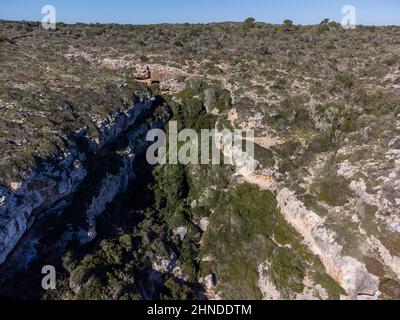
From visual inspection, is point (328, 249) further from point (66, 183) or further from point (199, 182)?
point (66, 183)

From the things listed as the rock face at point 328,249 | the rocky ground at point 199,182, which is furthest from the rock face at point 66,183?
the rock face at point 328,249

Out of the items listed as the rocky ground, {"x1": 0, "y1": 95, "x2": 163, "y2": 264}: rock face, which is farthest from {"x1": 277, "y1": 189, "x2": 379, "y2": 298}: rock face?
{"x1": 0, "y1": 95, "x2": 163, "y2": 264}: rock face

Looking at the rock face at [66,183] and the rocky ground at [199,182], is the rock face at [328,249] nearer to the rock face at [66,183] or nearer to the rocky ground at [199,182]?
the rocky ground at [199,182]

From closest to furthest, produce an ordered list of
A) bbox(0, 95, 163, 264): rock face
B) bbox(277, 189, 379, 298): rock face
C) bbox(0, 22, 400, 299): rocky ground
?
bbox(0, 95, 163, 264): rock face → bbox(277, 189, 379, 298): rock face → bbox(0, 22, 400, 299): rocky ground

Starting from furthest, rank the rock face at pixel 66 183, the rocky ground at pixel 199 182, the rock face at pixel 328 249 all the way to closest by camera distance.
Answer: the rocky ground at pixel 199 182
the rock face at pixel 328 249
the rock face at pixel 66 183

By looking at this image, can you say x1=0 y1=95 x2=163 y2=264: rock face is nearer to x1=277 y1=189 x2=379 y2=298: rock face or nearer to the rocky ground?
the rocky ground

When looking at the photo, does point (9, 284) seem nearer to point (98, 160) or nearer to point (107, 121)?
point (98, 160)
